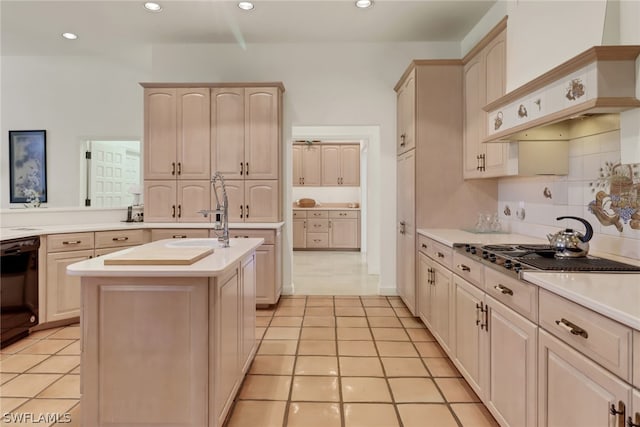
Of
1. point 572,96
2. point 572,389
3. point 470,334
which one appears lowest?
point 470,334

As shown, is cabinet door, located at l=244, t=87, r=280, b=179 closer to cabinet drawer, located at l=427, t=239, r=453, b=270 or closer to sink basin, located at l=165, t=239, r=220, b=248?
sink basin, located at l=165, t=239, r=220, b=248

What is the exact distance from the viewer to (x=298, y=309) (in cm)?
396

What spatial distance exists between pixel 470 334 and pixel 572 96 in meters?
1.36

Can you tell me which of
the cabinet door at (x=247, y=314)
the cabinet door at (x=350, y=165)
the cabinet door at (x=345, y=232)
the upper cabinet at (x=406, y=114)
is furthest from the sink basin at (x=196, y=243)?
the cabinet door at (x=350, y=165)

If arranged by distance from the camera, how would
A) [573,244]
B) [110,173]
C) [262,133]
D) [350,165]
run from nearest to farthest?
[573,244] < [262,133] < [110,173] < [350,165]

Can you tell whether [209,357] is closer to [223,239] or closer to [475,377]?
[223,239]

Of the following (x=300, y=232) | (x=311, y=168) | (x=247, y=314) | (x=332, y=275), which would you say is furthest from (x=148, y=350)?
(x=311, y=168)

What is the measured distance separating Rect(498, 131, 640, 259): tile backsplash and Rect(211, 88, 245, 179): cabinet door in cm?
280

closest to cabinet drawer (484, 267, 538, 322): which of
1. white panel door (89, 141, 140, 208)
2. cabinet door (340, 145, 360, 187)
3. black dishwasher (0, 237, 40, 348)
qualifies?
black dishwasher (0, 237, 40, 348)

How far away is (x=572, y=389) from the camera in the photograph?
125 cm

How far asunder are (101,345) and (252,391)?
0.96 meters

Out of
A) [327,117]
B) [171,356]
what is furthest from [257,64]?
[171,356]

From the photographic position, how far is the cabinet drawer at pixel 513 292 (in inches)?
59.2

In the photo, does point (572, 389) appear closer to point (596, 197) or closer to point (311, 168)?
point (596, 197)
